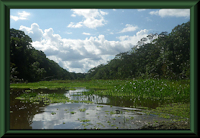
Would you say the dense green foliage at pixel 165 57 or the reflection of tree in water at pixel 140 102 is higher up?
the dense green foliage at pixel 165 57

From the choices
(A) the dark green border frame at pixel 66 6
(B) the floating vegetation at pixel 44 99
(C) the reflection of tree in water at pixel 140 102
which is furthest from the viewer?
(B) the floating vegetation at pixel 44 99

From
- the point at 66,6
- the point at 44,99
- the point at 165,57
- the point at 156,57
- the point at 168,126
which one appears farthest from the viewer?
the point at 156,57

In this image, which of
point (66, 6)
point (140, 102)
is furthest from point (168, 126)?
point (66, 6)

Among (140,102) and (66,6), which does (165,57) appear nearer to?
(140,102)

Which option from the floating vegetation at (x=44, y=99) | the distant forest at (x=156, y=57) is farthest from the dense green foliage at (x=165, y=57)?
the floating vegetation at (x=44, y=99)

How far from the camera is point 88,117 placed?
6207 mm

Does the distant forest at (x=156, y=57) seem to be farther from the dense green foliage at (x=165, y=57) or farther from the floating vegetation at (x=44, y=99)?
the floating vegetation at (x=44, y=99)

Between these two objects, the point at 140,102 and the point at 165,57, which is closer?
the point at 140,102

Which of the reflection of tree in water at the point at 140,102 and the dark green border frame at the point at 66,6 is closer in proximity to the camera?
the dark green border frame at the point at 66,6

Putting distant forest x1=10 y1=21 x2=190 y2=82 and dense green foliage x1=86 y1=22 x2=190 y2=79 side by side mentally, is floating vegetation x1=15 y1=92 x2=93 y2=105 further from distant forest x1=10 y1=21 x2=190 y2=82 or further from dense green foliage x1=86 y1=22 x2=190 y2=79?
dense green foliage x1=86 y1=22 x2=190 y2=79

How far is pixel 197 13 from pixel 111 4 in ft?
7.06

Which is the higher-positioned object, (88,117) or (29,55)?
(29,55)
